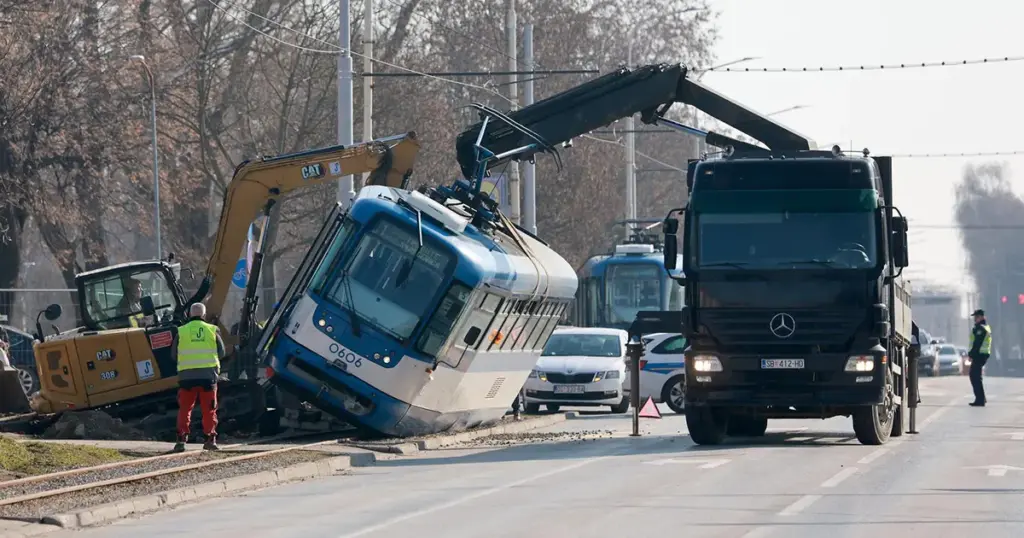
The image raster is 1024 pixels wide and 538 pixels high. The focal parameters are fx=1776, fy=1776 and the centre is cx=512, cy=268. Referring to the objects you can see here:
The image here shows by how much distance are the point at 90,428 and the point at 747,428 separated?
885 centimetres

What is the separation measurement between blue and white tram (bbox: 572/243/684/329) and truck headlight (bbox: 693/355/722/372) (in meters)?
23.1

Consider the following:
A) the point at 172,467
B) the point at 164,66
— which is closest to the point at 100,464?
the point at 172,467

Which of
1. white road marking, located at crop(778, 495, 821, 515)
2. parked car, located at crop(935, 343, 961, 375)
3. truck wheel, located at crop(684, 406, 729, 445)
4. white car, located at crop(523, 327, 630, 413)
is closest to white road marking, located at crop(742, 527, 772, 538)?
white road marking, located at crop(778, 495, 821, 515)

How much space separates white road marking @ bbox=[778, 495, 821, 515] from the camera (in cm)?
1383

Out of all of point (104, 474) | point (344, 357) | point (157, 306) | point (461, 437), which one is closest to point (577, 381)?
point (461, 437)

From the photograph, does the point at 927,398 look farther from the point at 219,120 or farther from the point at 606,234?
the point at 606,234

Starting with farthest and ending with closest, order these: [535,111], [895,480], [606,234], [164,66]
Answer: [606,234], [164,66], [535,111], [895,480]

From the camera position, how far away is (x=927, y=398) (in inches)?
1511

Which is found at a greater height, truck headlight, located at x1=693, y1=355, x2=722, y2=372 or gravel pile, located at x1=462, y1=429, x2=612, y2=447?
truck headlight, located at x1=693, y1=355, x2=722, y2=372

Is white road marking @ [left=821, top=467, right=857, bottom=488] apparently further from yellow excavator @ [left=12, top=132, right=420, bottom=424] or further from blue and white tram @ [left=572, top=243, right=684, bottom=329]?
blue and white tram @ [left=572, top=243, right=684, bottom=329]

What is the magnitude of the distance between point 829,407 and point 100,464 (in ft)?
27.2

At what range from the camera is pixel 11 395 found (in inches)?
1142

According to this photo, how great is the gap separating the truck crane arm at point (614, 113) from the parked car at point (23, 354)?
13718mm

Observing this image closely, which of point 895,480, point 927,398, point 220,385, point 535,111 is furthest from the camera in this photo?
point 927,398
